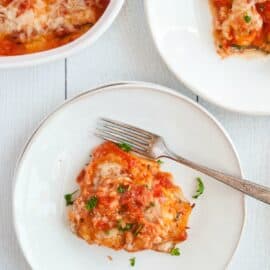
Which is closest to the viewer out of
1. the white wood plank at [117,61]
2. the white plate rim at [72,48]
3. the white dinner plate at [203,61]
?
the white plate rim at [72,48]

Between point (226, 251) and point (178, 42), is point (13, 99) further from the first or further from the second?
point (226, 251)

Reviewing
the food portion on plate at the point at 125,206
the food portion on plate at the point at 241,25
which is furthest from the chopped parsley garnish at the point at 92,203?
the food portion on plate at the point at 241,25

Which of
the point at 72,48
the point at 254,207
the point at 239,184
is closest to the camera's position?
the point at 72,48

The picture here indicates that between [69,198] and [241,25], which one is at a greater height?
[241,25]

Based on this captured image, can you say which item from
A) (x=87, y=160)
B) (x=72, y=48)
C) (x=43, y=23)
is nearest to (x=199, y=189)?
(x=87, y=160)

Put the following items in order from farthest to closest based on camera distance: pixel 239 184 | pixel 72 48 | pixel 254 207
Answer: pixel 254 207 < pixel 239 184 < pixel 72 48

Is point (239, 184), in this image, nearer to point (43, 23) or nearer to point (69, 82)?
point (69, 82)

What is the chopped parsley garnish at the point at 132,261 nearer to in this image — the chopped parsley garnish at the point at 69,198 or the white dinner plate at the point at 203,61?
the chopped parsley garnish at the point at 69,198
